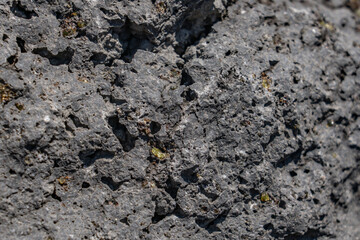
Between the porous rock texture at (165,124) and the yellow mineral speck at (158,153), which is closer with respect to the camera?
the porous rock texture at (165,124)

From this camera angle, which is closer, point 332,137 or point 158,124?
point 158,124

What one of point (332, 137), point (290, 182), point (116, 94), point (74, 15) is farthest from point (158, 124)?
point (332, 137)

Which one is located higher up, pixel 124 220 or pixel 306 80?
pixel 306 80

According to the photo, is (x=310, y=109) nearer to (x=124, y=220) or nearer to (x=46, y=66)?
(x=124, y=220)

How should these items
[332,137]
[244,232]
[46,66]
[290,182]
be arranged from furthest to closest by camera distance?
[332,137]
[290,182]
[244,232]
[46,66]

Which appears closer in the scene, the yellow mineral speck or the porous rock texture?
the porous rock texture

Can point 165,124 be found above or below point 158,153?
above

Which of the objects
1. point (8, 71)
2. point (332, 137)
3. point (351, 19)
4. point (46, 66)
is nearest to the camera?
point (8, 71)

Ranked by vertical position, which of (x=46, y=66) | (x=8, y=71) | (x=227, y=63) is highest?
(x=227, y=63)
